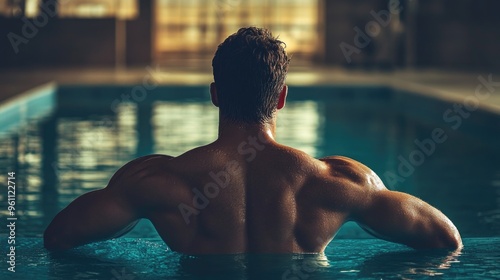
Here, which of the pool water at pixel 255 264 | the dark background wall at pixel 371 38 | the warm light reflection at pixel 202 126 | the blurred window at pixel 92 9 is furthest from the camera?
the blurred window at pixel 92 9

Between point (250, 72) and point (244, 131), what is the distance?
17cm

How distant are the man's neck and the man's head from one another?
0.02m

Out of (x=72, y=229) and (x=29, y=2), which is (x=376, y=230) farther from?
(x=29, y=2)

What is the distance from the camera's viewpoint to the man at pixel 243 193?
8.82 feet

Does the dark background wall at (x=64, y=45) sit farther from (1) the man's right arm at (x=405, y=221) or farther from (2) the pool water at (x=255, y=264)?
(1) the man's right arm at (x=405, y=221)

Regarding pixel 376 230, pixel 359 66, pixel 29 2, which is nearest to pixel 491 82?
pixel 359 66

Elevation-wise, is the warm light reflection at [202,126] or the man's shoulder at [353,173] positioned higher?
the man's shoulder at [353,173]

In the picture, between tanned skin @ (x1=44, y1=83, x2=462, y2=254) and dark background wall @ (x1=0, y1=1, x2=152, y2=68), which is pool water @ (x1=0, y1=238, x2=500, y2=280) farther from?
dark background wall @ (x1=0, y1=1, x2=152, y2=68)

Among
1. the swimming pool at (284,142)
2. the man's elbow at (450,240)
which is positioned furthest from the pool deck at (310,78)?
the man's elbow at (450,240)

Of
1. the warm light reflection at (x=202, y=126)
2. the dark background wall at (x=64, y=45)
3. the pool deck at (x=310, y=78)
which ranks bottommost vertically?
the warm light reflection at (x=202, y=126)

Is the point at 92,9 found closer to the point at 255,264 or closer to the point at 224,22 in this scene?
the point at 224,22

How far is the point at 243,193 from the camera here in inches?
107

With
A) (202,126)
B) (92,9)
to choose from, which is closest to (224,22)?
(92,9)

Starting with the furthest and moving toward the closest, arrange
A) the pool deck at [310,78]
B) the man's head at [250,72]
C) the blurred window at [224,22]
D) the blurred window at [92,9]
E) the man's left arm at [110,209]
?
the blurred window at [224,22] → the blurred window at [92,9] → the pool deck at [310,78] → the man's left arm at [110,209] → the man's head at [250,72]
